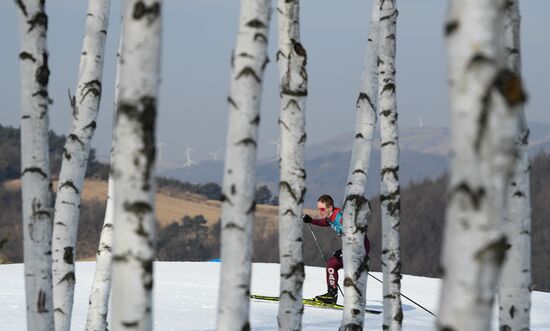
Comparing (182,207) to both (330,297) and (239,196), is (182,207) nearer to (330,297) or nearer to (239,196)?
(330,297)

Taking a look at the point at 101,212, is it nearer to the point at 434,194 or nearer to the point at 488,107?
the point at 434,194

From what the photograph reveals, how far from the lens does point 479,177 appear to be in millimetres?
3293

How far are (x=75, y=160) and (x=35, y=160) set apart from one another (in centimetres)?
207

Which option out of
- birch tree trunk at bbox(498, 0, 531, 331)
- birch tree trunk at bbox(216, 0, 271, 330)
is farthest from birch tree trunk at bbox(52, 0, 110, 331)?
birch tree trunk at bbox(498, 0, 531, 331)

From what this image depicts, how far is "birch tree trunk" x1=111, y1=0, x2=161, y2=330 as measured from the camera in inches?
184

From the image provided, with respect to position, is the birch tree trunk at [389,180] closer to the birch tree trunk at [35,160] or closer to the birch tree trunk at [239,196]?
the birch tree trunk at [239,196]

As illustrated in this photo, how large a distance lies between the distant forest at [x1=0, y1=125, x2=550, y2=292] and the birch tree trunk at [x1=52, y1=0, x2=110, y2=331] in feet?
153

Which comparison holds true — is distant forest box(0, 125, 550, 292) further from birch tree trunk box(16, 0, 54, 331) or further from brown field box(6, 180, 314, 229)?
birch tree trunk box(16, 0, 54, 331)

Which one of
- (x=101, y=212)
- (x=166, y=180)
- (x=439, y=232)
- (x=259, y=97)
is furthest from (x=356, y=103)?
(x=166, y=180)

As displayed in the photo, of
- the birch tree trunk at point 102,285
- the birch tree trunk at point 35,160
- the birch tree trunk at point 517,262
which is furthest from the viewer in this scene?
the birch tree trunk at point 102,285

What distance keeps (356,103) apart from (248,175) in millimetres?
3513

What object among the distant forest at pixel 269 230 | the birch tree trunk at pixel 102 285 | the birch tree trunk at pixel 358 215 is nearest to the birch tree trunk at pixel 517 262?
the birch tree trunk at pixel 358 215

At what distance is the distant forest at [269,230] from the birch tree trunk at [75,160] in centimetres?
4672

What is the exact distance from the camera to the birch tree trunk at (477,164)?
3293 millimetres
